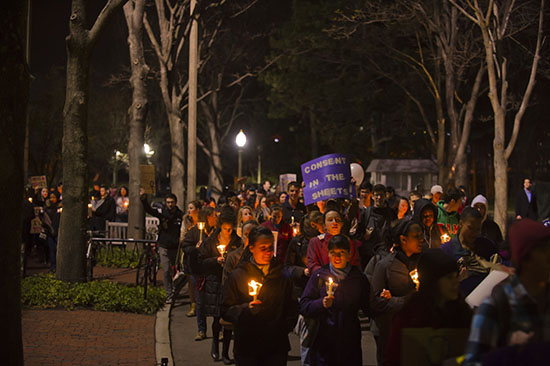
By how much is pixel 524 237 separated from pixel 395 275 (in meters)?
3.12

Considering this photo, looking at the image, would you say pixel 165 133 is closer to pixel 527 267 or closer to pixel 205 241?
pixel 205 241

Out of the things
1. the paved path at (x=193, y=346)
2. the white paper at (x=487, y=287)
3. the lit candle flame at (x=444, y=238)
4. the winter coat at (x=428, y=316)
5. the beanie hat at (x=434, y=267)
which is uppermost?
the lit candle flame at (x=444, y=238)

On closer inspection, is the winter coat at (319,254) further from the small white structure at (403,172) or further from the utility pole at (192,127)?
the small white structure at (403,172)

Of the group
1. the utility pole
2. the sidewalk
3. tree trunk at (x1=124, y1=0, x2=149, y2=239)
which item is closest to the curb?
the sidewalk

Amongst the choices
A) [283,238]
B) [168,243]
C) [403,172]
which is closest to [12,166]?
[283,238]

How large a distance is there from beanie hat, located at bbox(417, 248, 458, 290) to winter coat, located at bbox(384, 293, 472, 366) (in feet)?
0.29

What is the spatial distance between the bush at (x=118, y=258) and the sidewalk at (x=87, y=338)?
673 centimetres

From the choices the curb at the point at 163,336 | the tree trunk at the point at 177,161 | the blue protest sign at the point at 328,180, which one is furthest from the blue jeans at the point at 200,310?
the tree trunk at the point at 177,161

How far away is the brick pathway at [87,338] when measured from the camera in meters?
8.45

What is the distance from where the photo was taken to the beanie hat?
13.3 ft

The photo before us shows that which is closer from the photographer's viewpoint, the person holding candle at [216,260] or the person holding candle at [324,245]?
the person holding candle at [324,245]

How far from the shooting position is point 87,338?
9.52m

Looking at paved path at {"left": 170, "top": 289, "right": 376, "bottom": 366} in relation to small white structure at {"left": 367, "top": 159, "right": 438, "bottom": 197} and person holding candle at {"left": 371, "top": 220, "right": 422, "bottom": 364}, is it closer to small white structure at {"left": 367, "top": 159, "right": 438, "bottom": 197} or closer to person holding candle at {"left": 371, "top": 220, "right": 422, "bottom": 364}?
person holding candle at {"left": 371, "top": 220, "right": 422, "bottom": 364}

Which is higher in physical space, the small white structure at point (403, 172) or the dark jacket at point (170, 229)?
the small white structure at point (403, 172)
